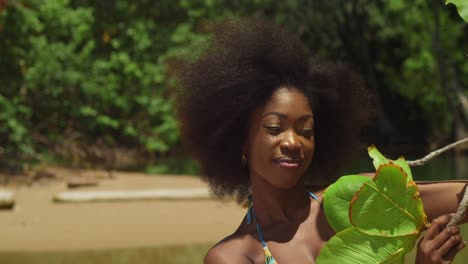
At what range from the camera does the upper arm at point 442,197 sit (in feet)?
6.66

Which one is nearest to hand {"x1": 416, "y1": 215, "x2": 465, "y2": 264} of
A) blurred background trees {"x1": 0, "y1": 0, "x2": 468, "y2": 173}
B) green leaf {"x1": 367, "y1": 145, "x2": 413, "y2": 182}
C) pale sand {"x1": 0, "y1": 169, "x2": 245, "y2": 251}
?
green leaf {"x1": 367, "y1": 145, "x2": 413, "y2": 182}

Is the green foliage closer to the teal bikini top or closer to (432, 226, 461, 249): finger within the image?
(432, 226, 461, 249): finger

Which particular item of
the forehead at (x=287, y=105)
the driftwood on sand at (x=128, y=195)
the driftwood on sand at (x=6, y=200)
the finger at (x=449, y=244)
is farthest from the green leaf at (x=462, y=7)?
the driftwood on sand at (x=128, y=195)

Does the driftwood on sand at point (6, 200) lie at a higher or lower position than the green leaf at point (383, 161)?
lower

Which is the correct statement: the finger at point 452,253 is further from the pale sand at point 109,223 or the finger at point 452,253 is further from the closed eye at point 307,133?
the pale sand at point 109,223

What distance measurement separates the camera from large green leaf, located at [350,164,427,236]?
1.69m

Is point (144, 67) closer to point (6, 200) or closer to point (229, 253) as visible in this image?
point (6, 200)

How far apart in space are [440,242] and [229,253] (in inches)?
27.9

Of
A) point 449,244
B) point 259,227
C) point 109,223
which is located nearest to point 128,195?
point 109,223

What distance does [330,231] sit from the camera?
228 centimetres

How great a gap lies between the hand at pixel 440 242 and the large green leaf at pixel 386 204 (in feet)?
0.12

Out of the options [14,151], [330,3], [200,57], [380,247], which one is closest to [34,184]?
[14,151]

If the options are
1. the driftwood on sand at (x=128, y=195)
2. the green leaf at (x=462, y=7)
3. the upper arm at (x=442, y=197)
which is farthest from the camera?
the driftwood on sand at (x=128, y=195)

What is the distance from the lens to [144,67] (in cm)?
1948
